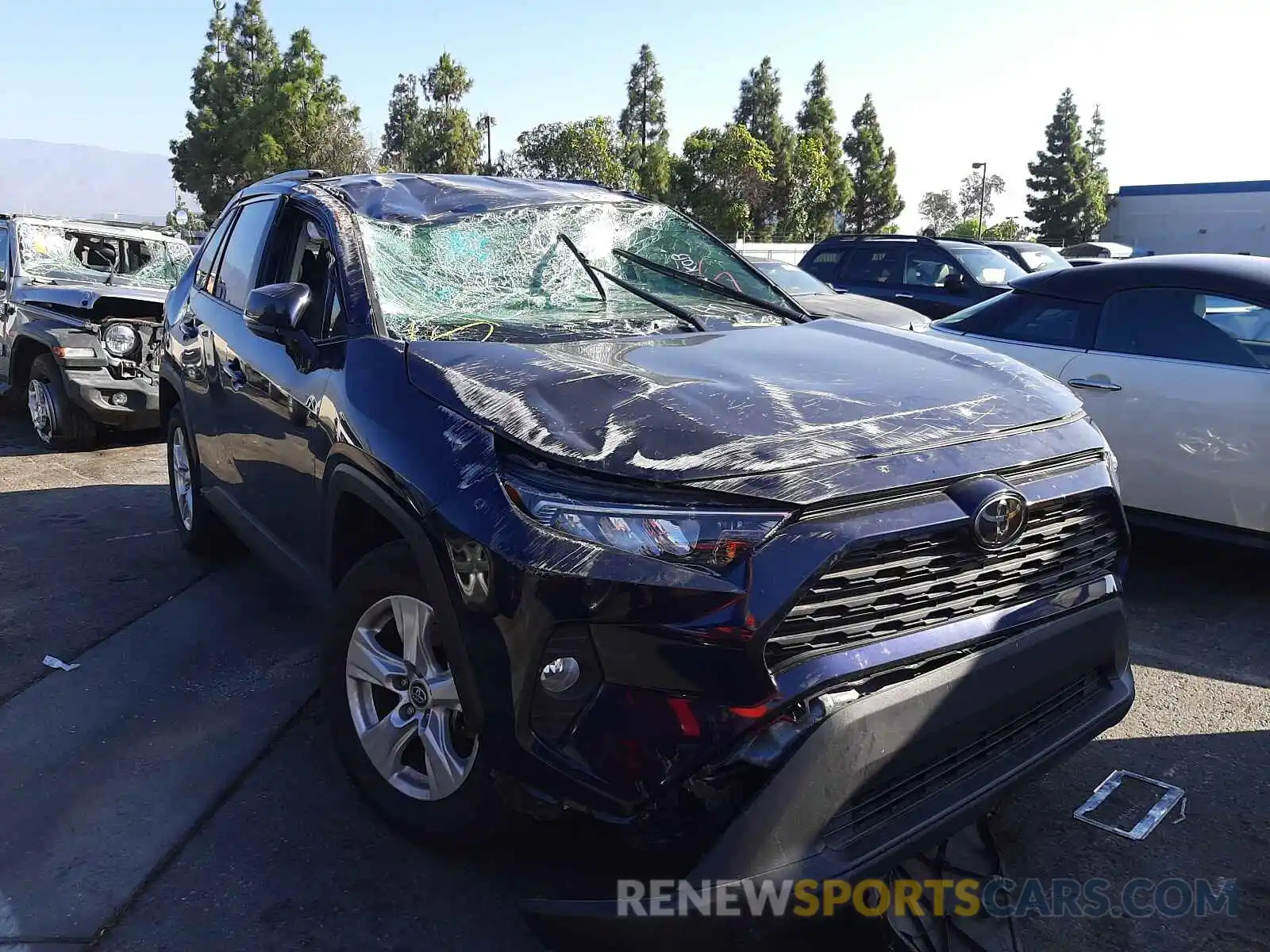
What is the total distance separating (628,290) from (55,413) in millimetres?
6134

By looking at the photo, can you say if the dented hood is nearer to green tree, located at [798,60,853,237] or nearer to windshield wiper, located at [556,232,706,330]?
windshield wiper, located at [556,232,706,330]

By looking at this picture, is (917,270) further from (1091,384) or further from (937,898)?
(937,898)

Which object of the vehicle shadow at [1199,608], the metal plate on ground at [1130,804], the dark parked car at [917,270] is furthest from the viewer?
the dark parked car at [917,270]

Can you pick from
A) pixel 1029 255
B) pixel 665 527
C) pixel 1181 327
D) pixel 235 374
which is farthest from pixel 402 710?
pixel 1029 255

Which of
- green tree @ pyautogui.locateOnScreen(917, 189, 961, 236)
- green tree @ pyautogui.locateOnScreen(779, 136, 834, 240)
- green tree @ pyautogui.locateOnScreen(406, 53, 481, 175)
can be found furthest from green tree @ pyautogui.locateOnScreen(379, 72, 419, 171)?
green tree @ pyautogui.locateOnScreen(917, 189, 961, 236)

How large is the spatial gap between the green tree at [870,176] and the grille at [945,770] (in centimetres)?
6687

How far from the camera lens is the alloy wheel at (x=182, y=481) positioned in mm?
5129

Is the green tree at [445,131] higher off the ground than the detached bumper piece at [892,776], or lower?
higher

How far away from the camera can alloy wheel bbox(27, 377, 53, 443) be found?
7.78 m

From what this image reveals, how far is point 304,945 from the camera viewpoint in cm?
241

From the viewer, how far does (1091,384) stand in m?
4.95

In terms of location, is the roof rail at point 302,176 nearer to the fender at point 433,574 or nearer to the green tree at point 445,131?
the fender at point 433,574

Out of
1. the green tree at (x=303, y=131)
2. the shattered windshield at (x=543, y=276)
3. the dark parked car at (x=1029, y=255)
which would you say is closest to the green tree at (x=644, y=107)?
the green tree at (x=303, y=131)

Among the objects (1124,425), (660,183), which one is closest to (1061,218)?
(660,183)
